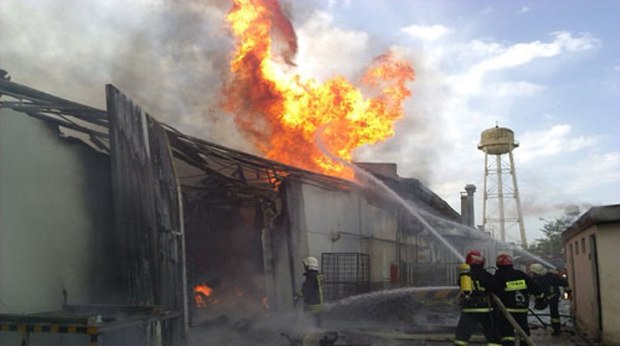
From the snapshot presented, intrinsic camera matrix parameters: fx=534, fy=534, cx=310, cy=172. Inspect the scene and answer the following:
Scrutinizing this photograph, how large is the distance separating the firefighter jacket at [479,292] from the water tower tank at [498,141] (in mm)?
36275

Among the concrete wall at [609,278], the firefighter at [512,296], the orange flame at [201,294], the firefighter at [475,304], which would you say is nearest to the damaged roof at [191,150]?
the orange flame at [201,294]

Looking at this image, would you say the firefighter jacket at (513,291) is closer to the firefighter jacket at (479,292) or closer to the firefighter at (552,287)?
the firefighter jacket at (479,292)

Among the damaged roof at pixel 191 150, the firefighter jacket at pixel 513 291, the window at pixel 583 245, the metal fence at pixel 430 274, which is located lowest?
the metal fence at pixel 430 274

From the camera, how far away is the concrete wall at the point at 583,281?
10.1 metres

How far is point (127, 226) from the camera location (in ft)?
26.8

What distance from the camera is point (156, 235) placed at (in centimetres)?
849

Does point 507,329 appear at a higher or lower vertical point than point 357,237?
lower

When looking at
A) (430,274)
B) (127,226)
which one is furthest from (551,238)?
(127,226)

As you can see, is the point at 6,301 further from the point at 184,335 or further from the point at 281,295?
the point at 281,295

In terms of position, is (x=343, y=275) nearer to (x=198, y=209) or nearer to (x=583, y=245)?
(x=198, y=209)

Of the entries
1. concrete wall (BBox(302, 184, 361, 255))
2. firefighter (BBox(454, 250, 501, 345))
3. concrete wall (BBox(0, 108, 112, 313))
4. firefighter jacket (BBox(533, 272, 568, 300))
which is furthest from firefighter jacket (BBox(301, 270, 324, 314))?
firefighter jacket (BBox(533, 272, 568, 300))

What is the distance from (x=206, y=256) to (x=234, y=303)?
1.46 metres

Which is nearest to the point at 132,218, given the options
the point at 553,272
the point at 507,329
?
the point at 507,329

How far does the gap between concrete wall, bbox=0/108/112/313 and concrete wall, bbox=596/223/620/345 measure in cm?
855
